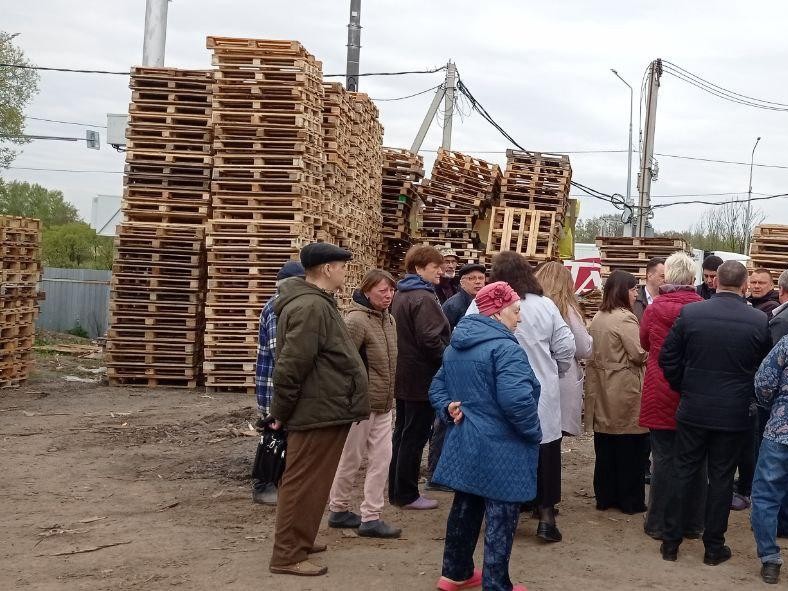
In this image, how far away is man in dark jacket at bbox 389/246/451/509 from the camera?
7.37m

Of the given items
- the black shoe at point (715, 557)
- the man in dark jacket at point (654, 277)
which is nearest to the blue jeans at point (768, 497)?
the black shoe at point (715, 557)

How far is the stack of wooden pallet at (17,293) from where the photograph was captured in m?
14.2

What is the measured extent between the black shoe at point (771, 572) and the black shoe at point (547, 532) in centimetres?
142

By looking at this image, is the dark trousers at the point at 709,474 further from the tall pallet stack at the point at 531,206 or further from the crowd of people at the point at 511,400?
the tall pallet stack at the point at 531,206

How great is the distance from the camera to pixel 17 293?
573 inches

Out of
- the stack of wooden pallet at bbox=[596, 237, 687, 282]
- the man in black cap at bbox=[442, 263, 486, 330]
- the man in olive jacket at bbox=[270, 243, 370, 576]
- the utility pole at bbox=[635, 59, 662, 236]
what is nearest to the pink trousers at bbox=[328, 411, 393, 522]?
the man in olive jacket at bbox=[270, 243, 370, 576]

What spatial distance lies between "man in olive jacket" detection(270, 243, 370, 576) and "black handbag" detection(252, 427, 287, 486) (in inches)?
5.9

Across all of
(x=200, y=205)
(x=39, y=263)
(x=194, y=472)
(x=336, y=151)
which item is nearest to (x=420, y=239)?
(x=336, y=151)

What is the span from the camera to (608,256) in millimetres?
16406

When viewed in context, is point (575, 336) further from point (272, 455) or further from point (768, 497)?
point (272, 455)

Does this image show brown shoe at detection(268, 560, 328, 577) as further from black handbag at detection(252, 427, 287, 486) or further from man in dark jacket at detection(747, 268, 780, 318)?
man in dark jacket at detection(747, 268, 780, 318)

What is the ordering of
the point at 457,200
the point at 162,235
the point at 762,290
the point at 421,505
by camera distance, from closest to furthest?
the point at 421,505
the point at 762,290
the point at 162,235
the point at 457,200

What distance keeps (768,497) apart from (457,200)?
45.0 feet

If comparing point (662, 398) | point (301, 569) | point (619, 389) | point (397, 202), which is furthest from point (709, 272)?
point (397, 202)
